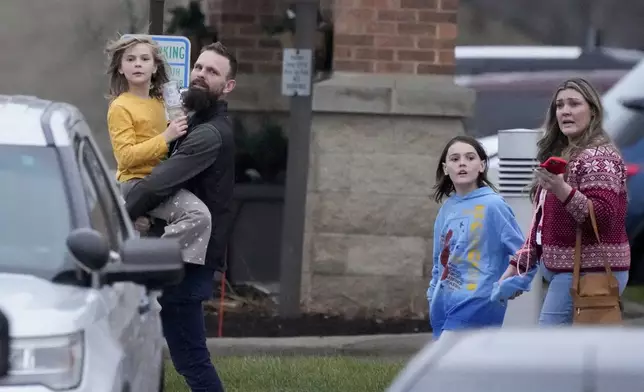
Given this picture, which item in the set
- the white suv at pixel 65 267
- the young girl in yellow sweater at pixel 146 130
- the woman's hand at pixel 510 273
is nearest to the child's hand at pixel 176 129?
the young girl in yellow sweater at pixel 146 130

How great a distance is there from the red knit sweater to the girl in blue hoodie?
306 mm

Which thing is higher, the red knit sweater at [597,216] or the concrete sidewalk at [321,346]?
the red knit sweater at [597,216]

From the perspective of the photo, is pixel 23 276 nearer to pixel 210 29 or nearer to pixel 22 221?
pixel 22 221

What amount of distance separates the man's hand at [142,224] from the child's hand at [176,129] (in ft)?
1.18

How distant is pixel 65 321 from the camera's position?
13.7 ft

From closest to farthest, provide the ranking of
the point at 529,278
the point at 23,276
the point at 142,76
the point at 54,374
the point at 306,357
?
the point at 54,374
the point at 23,276
the point at 529,278
the point at 142,76
the point at 306,357

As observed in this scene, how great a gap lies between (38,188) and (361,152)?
5.01 metres

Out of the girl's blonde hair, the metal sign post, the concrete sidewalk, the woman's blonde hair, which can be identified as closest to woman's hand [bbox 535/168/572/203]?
the woman's blonde hair

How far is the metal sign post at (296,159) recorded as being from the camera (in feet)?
30.7

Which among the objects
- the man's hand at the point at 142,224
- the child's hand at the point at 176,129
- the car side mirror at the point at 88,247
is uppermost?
the child's hand at the point at 176,129

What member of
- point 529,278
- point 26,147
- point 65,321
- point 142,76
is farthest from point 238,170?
point 65,321

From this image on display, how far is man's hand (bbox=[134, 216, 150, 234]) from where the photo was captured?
627 centimetres

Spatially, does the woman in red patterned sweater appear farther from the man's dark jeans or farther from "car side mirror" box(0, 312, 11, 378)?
"car side mirror" box(0, 312, 11, 378)

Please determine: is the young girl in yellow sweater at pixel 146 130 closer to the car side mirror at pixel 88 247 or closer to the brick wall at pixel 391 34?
the car side mirror at pixel 88 247
